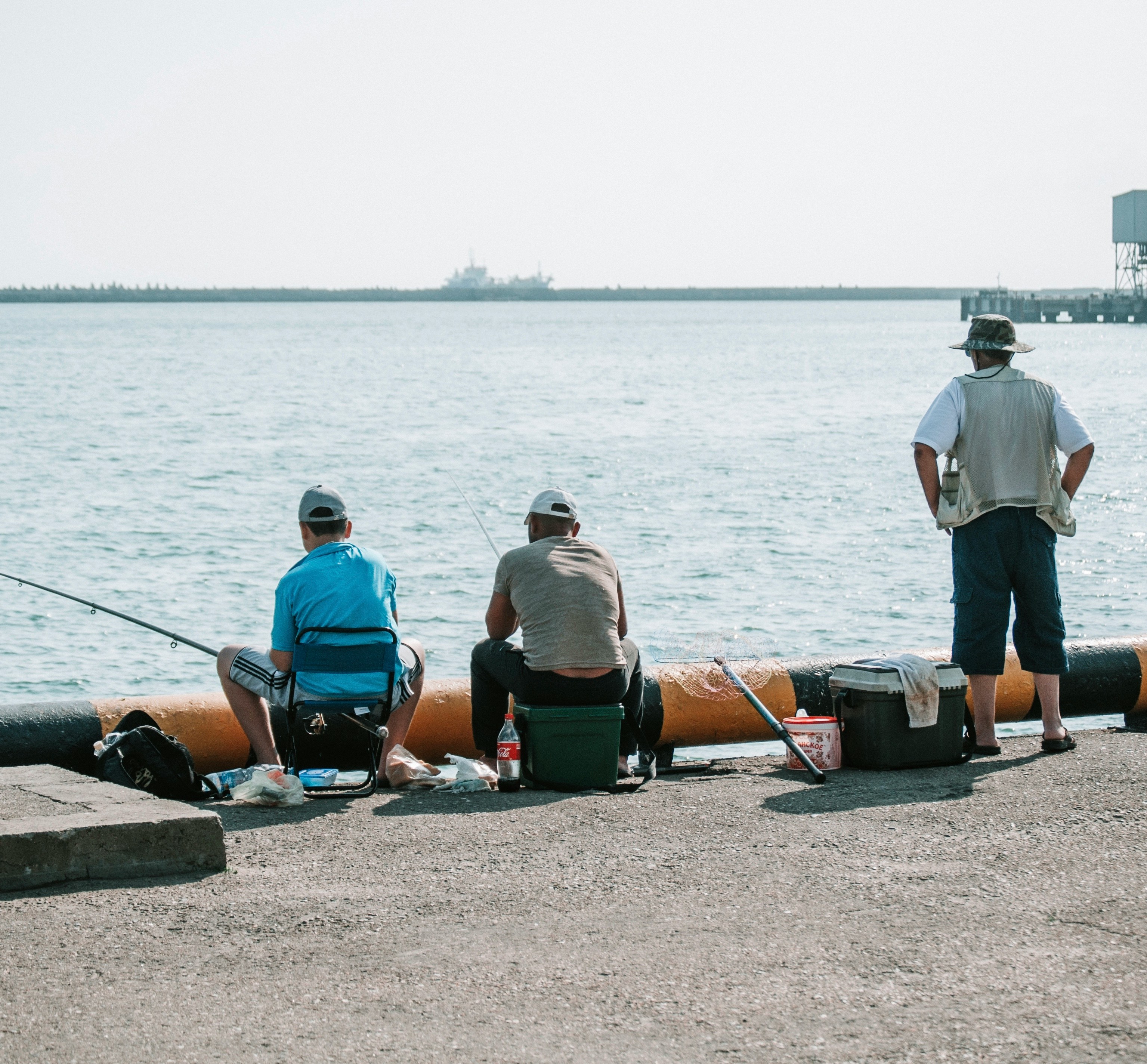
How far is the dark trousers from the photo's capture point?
5.70m

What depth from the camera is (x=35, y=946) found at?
3791 millimetres

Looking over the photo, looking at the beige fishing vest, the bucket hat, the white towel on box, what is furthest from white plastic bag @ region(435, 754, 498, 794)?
the bucket hat

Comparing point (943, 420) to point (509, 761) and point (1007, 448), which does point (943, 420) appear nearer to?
point (1007, 448)

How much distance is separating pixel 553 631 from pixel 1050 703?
2129mm

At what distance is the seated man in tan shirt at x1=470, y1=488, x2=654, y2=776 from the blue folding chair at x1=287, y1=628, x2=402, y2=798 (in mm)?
368

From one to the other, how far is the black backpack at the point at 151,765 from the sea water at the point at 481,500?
2.16m

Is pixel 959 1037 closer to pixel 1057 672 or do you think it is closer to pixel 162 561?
pixel 1057 672

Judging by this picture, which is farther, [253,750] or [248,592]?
[248,592]

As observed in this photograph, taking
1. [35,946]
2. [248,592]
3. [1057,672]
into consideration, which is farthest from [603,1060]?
[248,592]

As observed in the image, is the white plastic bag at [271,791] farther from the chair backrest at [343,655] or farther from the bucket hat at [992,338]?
the bucket hat at [992,338]

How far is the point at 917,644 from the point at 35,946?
1132cm

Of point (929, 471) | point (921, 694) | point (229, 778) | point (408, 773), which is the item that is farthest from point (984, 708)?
point (229, 778)

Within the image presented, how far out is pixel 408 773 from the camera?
5.72m

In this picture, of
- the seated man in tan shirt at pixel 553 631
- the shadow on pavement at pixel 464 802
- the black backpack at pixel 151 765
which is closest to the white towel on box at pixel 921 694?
the seated man in tan shirt at pixel 553 631
